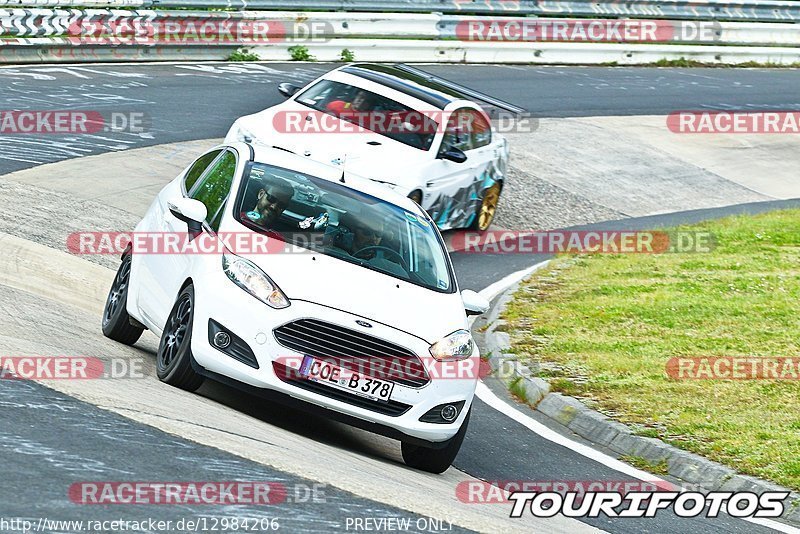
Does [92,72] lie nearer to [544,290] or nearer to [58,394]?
[544,290]

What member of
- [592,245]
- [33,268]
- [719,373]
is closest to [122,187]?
[33,268]

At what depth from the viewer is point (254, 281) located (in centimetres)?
808

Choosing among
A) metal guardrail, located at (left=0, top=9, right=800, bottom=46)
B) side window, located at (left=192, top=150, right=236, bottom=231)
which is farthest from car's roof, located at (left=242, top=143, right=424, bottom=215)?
metal guardrail, located at (left=0, top=9, right=800, bottom=46)

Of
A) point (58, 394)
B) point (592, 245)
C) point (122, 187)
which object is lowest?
point (592, 245)

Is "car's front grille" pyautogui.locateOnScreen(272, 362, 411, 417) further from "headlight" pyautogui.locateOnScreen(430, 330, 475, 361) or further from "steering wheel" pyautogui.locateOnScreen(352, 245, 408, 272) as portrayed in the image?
"steering wheel" pyautogui.locateOnScreen(352, 245, 408, 272)

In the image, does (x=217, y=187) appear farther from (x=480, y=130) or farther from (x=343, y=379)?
(x=480, y=130)

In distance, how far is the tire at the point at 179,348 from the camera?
324 inches

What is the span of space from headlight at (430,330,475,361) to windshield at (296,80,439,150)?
22.8ft

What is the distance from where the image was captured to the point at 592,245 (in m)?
18.0

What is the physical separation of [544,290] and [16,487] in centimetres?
936

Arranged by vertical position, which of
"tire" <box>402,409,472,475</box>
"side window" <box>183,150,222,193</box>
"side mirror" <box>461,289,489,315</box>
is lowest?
"tire" <box>402,409,472,475</box>

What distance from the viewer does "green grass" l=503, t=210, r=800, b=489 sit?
9.74 m

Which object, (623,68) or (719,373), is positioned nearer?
(719,373)

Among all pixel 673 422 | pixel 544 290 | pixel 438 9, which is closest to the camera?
pixel 673 422
